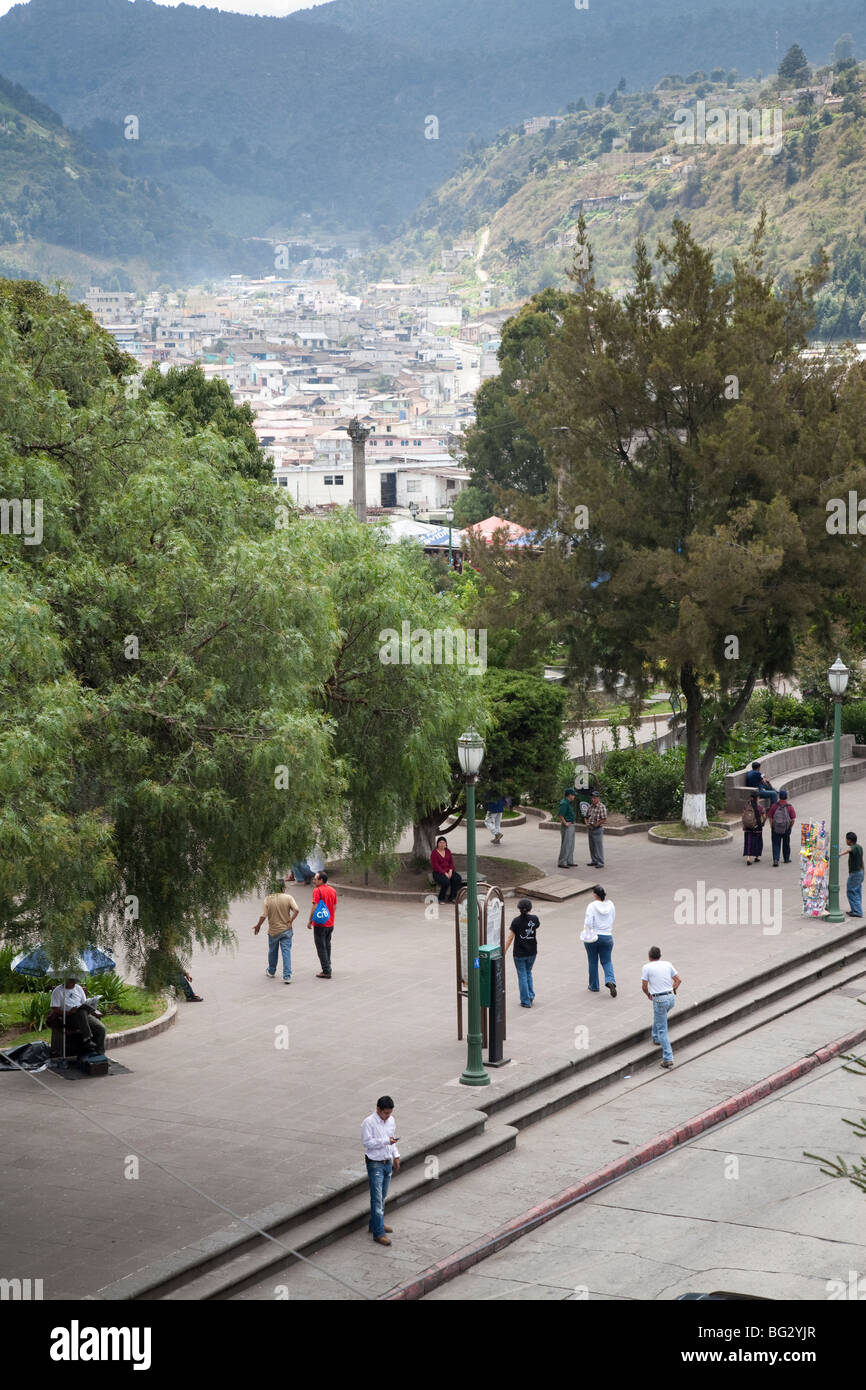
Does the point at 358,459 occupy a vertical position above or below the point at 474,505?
above

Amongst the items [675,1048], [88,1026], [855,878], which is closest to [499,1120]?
[675,1048]

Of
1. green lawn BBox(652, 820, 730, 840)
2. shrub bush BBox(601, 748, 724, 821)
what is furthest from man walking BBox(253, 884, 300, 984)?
shrub bush BBox(601, 748, 724, 821)

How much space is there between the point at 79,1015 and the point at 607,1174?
5.56 metres

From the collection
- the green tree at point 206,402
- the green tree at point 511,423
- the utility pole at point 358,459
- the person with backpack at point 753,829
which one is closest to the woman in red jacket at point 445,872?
the person with backpack at point 753,829

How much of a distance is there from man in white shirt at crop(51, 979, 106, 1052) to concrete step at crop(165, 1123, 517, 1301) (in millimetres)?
4000

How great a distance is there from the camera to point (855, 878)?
2244 centimetres

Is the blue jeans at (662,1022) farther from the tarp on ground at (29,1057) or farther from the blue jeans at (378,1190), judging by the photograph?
the tarp on ground at (29,1057)

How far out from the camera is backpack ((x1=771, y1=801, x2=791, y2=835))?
82.7 feet

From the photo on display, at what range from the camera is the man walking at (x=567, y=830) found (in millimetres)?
24609

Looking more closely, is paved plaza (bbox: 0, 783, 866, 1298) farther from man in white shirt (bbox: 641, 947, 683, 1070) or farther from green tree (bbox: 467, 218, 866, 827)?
green tree (bbox: 467, 218, 866, 827)

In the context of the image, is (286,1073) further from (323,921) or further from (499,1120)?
(323,921)

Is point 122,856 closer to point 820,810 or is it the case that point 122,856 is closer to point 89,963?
point 89,963

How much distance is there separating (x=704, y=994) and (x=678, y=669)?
815 cm

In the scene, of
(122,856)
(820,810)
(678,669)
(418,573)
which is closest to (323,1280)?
(122,856)
